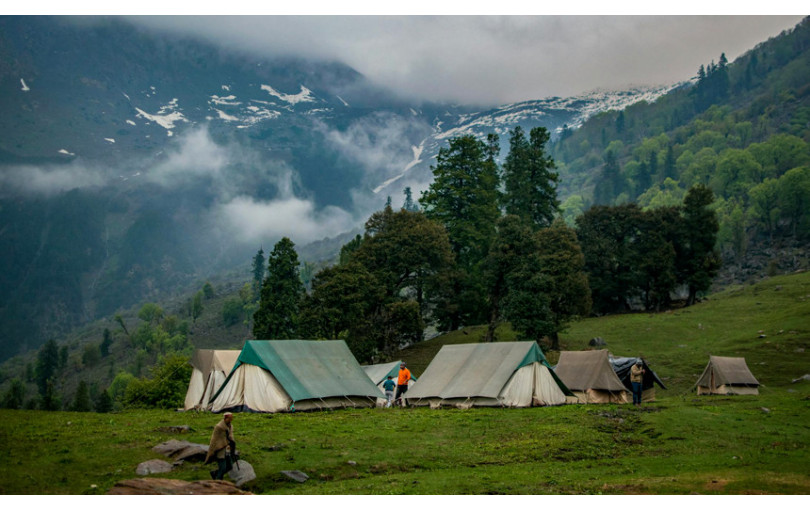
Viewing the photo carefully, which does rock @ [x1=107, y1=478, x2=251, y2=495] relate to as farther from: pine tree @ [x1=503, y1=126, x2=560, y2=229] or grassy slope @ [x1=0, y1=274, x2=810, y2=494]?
pine tree @ [x1=503, y1=126, x2=560, y2=229]

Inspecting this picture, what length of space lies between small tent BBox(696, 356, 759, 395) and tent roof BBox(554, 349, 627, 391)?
794cm

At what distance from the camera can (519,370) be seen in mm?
33719

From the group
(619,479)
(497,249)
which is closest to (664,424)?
(619,479)

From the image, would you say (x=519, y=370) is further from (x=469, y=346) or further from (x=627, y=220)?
(x=627, y=220)

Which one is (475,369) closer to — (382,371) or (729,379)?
(382,371)

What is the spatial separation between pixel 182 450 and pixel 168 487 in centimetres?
365

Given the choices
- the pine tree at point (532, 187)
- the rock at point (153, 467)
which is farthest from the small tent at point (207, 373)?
the pine tree at point (532, 187)

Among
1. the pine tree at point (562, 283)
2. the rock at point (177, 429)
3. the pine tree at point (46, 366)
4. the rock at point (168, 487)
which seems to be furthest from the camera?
the pine tree at point (46, 366)

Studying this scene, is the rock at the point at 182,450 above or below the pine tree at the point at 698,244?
below

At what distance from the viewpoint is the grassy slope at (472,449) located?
1551 centimetres

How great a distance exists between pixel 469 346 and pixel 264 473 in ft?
73.6

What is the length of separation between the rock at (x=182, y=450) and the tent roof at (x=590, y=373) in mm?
23753

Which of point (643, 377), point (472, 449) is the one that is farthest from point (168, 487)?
point (643, 377)

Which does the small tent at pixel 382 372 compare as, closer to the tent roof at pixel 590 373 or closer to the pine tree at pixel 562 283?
the tent roof at pixel 590 373
